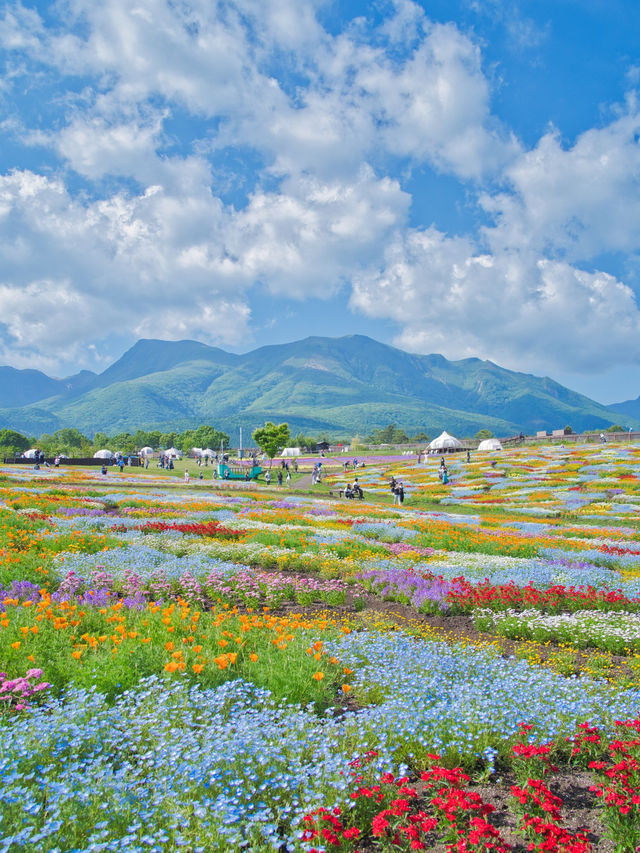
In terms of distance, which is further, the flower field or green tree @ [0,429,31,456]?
green tree @ [0,429,31,456]

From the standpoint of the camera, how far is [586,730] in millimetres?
4957

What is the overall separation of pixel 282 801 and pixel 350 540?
39.2 ft

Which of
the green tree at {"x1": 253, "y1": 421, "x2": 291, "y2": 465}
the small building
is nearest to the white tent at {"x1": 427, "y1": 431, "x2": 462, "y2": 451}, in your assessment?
the small building

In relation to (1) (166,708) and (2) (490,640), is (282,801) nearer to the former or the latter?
(1) (166,708)

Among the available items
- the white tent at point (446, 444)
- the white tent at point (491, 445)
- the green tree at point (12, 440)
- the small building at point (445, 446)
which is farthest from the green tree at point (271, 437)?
the green tree at point (12, 440)

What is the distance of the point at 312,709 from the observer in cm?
518

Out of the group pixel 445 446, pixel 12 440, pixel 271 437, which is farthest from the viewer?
pixel 12 440

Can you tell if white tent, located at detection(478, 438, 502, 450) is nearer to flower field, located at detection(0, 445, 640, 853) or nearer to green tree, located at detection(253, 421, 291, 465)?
green tree, located at detection(253, 421, 291, 465)

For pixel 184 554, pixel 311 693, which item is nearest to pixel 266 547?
pixel 184 554

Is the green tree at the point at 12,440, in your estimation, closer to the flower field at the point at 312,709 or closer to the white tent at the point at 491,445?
the white tent at the point at 491,445

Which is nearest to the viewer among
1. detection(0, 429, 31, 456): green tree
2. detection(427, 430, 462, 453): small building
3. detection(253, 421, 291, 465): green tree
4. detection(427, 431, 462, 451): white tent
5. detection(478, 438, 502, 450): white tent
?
detection(478, 438, 502, 450): white tent

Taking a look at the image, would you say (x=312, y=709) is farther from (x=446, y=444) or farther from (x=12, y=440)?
(x=12, y=440)

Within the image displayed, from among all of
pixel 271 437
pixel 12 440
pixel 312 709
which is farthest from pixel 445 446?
pixel 12 440

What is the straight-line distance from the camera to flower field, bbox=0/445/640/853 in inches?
142
